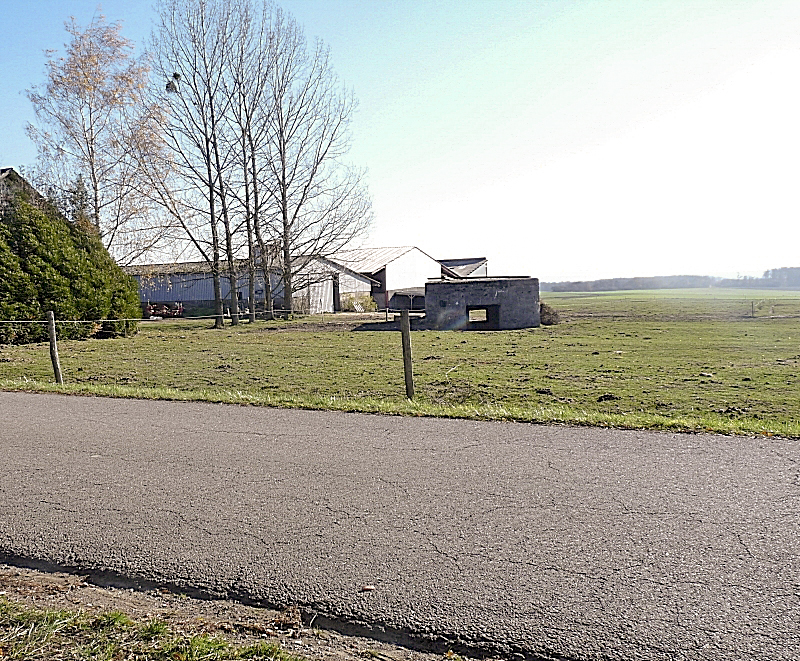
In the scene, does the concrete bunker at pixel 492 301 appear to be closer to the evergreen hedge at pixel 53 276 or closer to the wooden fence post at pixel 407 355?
the evergreen hedge at pixel 53 276

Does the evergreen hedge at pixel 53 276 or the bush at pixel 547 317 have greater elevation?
the evergreen hedge at pixel 53 276

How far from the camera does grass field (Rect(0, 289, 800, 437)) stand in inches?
317

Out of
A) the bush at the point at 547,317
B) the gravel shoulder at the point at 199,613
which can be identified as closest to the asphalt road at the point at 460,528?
the gravel shoulder at the point at 199,613

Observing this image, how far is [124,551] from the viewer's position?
12.3ft

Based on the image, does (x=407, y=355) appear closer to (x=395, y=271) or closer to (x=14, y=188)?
(x=14, y=188)

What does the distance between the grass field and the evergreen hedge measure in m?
1.57

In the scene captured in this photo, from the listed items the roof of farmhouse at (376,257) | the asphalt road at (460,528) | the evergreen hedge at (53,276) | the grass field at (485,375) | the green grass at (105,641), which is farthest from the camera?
the roof of farmhouse at (376,257)

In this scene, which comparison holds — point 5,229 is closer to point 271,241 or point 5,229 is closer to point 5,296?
point 5,296

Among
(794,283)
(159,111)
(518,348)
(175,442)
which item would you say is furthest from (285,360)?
(794,283)

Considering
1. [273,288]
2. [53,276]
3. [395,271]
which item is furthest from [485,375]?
[395,271]

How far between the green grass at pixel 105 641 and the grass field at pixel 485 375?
4762 mm

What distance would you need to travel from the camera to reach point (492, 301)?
28.0 metres

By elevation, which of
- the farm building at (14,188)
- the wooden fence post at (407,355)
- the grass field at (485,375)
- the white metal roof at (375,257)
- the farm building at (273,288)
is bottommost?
the grass field at (485,375)

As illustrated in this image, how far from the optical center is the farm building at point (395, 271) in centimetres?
5450
